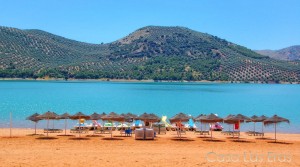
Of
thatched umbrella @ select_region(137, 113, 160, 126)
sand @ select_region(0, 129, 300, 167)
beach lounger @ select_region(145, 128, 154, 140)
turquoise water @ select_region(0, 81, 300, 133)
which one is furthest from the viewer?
turquoise water @ select_region(0, 81, 300, 133)

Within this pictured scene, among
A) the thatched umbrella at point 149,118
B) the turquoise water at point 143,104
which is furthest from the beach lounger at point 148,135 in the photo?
the turquoise water at point 143,104

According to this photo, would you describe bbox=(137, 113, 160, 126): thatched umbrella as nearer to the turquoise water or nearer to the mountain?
the turquoise water

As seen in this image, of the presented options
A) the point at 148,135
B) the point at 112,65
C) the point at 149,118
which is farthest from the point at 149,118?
the point at 112,65

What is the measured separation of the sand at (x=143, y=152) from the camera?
1410 centimetres

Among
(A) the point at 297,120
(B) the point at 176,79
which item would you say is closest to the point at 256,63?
(B) the point at 176,79

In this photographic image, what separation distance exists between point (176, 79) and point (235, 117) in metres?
156

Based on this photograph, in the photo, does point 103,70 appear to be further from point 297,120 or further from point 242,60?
point 297,120

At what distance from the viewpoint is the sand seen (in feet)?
46.3

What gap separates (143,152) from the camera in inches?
651

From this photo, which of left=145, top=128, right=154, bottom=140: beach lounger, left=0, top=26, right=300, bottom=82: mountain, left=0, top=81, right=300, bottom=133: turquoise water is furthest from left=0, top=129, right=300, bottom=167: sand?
left=0, top=26, right=300, bottom=82: mountain

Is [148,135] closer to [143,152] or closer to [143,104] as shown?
[143,152]

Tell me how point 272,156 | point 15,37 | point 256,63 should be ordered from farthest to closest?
point 256,63
point 15,37
point 272,156

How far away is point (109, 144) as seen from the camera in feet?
62.1

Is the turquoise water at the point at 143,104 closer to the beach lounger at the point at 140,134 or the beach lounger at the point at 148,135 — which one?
the beach lounger at the point at 140,134
